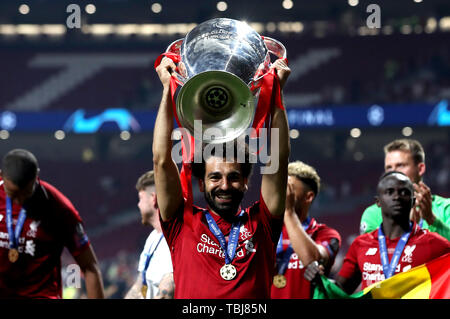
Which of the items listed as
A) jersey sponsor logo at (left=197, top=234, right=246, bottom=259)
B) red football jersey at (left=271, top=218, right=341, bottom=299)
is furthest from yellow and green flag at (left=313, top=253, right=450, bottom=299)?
jersey sponsor logo at (left=197, top=234, right=246, bottom=259)

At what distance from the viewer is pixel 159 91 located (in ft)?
73.5

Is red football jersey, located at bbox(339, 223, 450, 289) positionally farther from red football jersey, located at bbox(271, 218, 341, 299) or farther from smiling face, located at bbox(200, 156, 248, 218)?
smiling face, located at bbox(200, 156, 248, 218)

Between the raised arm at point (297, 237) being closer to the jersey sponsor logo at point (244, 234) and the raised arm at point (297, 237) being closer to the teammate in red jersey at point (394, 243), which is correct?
the teammate in red jersey at point (394, 243)

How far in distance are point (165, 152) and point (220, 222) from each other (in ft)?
1.27

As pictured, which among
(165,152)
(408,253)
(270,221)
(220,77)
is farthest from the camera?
(408,253)

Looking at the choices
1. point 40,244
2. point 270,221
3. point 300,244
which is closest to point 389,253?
point 300,244

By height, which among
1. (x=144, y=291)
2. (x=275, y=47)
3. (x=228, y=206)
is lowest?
(x=144, y=291)

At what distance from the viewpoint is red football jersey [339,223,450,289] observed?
3.70 metres

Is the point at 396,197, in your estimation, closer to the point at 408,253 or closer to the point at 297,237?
Answer: the point at 408,253

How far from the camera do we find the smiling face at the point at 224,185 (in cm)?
277

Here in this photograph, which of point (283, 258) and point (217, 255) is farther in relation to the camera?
point (283, 258)

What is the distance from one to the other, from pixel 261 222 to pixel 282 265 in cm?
144
